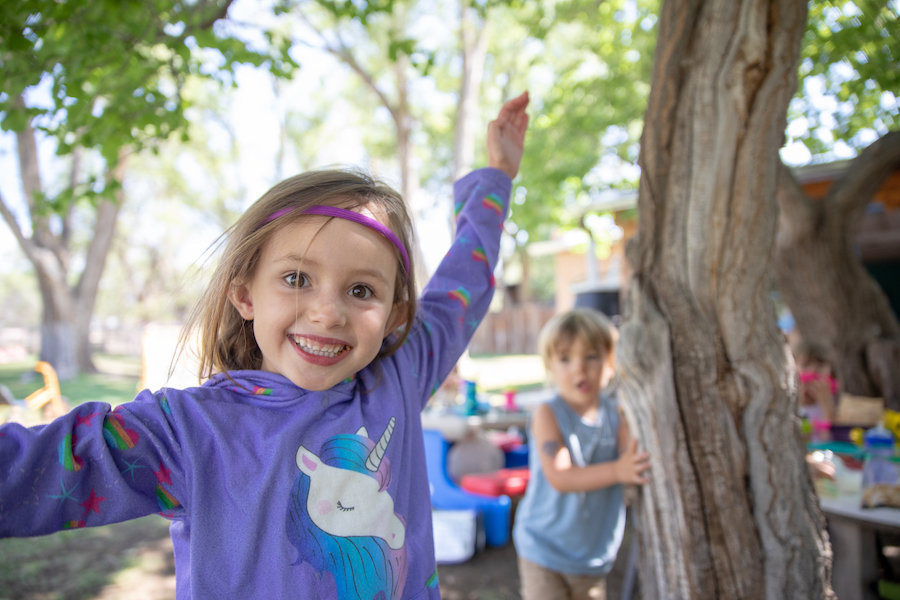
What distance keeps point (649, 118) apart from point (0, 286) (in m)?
82.9

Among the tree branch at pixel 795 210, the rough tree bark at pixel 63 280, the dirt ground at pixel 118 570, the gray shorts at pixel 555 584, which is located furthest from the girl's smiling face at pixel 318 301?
the rough tree bark at pixel 63 280

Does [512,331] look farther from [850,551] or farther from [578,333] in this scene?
[578,333]

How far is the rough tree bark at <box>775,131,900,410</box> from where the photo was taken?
5.11 m

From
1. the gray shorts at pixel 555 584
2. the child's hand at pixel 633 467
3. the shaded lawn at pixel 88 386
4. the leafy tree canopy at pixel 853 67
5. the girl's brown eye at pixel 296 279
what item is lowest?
the gray shorts at pixel 555 584

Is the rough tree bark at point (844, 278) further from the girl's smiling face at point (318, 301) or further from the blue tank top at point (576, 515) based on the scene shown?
the girl's smiling face at point (318, 301)

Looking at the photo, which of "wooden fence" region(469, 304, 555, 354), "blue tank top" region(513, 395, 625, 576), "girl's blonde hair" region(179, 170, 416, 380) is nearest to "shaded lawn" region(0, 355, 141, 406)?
"blue tank top" region(513, 395, 625, 576)

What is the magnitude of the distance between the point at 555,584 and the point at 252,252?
1.95 metres

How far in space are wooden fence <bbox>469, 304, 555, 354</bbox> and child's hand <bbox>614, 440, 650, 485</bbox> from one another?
20747 millimetres

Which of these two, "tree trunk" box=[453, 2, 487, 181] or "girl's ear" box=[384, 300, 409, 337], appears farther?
"tree trunk" box=[453, 2, 487, 181]

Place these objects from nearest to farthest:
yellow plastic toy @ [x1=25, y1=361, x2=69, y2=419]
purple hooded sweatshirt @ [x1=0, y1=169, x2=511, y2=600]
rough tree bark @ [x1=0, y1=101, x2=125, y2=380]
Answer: purple hooded sweatshirt @ [x1=0, y1=169, x2=511, y2=600]
yellow plastic toy @ [x1=25, y1=361, x2=69, y2=419]
rough tree bark @ [x1=0, y1=101, x2=125, y2=380]

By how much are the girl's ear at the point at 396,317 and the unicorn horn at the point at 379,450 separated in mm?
232

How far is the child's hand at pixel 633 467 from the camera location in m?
1.84

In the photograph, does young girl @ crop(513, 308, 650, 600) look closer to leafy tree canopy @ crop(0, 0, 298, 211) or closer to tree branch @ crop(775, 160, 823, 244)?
leafy tree canopy @ crop(0, 0, 298, 211)

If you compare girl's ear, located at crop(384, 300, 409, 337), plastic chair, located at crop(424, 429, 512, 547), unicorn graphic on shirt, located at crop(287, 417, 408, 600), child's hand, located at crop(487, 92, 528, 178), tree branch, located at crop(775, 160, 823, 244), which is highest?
tree branch, located at crop(775, 160, 823, 244)
